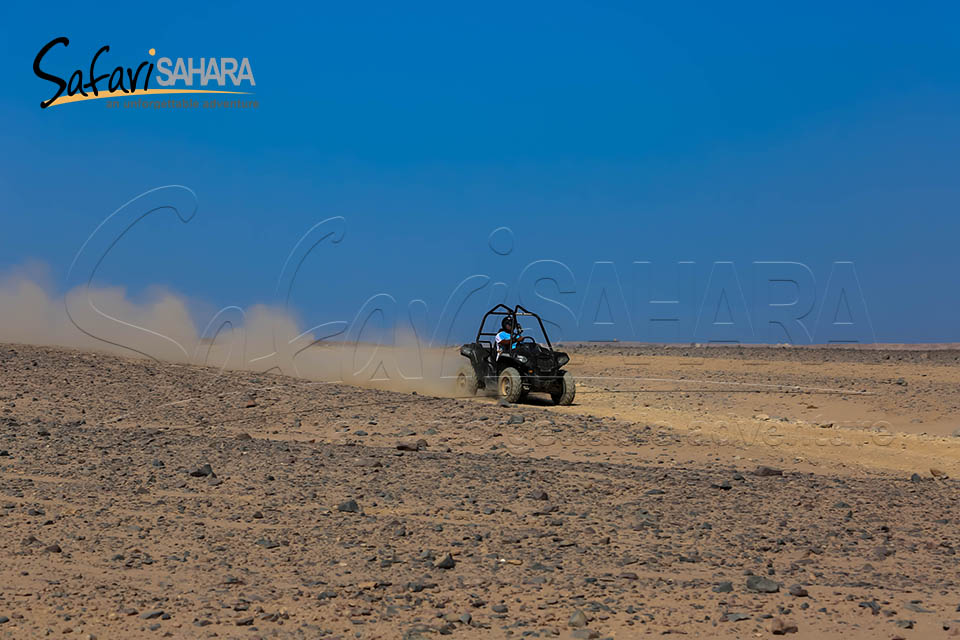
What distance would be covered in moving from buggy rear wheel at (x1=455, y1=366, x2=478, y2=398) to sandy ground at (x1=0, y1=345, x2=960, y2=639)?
4934 millimetres

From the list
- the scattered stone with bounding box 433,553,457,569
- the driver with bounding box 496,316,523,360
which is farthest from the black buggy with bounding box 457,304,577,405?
the scattered stone with bounding box 433,553,457,569

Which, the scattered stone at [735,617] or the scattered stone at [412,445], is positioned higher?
the scattered stone at [412,445]

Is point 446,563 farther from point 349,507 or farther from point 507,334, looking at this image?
point 507,334

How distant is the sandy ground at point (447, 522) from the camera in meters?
7.20

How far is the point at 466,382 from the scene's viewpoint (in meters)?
25.0

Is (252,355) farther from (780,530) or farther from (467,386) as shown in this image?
(780,530)

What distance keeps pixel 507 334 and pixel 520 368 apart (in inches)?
47.2

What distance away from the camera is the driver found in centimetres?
2373

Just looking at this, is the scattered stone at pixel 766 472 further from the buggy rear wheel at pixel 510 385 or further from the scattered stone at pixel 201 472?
the buggy rear wheel at pixel 510 385

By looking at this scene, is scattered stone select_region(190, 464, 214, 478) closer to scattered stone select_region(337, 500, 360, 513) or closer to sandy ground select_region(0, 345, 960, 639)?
sandy ground select_region(0, 345, 960, 639)

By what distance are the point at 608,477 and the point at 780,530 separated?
306 cm

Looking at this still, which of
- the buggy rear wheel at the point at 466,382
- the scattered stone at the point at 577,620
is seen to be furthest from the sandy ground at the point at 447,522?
A: the buggy rear wheel at the point at 466,382

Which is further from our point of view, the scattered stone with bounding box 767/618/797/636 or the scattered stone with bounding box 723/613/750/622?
the scattered stone with bounding box 723/613/750/622

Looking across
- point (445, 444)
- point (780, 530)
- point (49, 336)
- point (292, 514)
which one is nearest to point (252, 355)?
point (49, 336)
